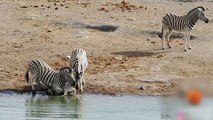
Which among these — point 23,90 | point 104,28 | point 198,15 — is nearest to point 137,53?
point 198,15

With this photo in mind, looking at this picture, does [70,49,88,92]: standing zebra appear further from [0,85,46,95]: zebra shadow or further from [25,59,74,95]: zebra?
[0,85,46,95]: zebra shadow

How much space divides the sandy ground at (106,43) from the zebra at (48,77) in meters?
0.32

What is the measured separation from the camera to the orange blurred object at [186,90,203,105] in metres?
1.18

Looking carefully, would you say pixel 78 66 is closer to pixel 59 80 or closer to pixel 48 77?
pixel 59 80

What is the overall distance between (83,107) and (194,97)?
9.86 meters

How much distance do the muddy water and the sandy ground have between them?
2.20 feet

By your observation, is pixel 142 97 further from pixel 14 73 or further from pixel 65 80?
pixel 14 73

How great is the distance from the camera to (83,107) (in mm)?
10992

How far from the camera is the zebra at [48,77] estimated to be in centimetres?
1257

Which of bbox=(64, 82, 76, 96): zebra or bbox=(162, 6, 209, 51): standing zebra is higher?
bbox=(162, 6, 209, 51): standing zebra

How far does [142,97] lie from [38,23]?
26.3ft

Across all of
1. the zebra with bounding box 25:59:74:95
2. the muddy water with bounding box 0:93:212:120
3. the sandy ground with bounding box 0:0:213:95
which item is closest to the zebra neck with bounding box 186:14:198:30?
the sandy ground with bounding box 0:0:213:95

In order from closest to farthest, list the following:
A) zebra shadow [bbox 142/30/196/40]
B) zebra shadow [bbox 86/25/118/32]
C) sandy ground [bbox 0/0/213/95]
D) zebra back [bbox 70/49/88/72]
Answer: zebra back [bbox 70/49/88/72], sandy ground [bbox 0/0/213/95], zebra shadow [bbox 142/30/196/40], zebra shadow [bbox 86/25/118/32]

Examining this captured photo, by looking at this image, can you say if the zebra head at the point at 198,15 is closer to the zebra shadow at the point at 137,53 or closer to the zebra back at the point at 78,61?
the zebra shadow at the point at 137,53
